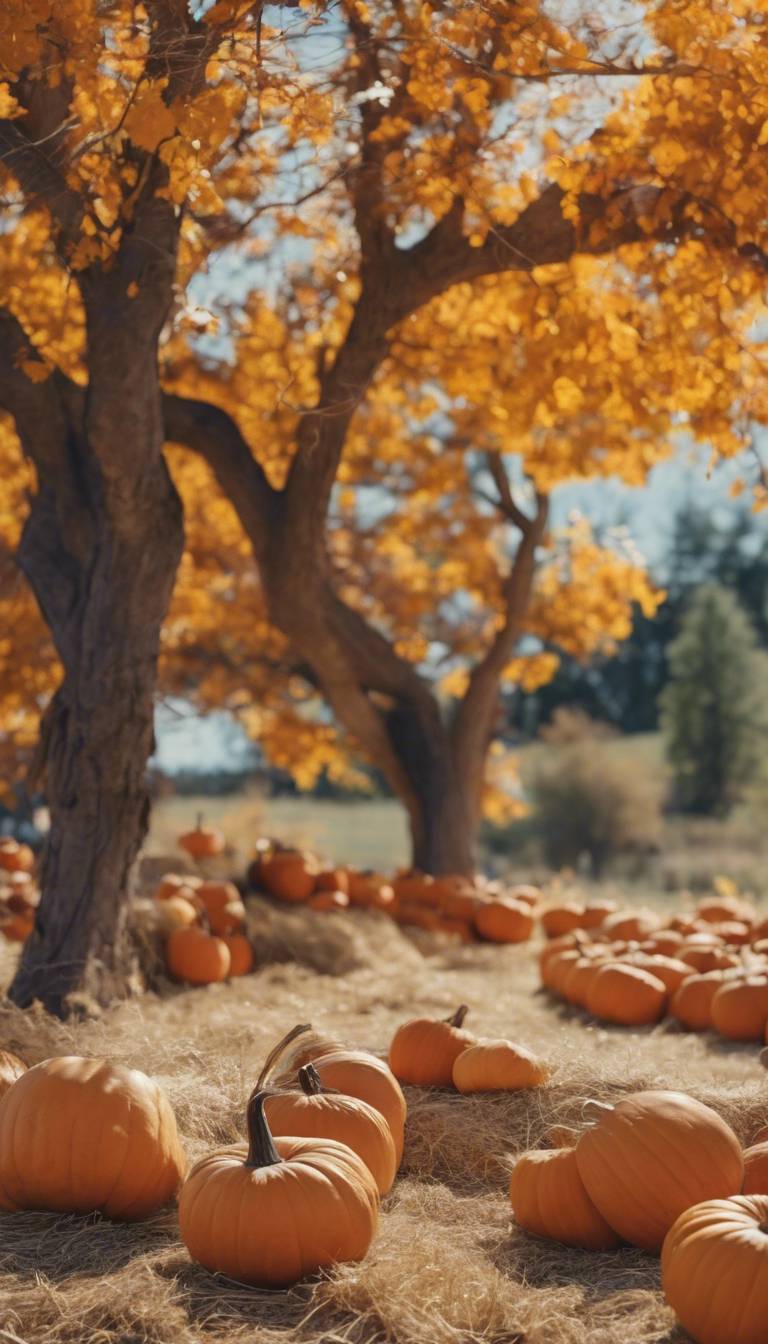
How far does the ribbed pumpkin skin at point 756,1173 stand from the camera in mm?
3229

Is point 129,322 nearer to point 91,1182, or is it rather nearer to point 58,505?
point 58,505

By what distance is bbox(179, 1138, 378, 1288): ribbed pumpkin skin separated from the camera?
2.82 metres

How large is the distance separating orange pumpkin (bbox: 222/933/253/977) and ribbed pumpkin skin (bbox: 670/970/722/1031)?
251cm

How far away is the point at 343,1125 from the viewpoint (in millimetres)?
3367

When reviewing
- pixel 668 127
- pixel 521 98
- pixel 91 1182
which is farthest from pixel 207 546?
pixel 91 1182

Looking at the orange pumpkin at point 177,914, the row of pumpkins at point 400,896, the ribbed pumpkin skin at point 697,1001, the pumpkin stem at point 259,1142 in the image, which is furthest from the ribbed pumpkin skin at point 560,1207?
the row of pumpkins at point 400,896

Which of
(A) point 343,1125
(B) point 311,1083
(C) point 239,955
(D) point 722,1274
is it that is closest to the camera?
(D) point 722,1274

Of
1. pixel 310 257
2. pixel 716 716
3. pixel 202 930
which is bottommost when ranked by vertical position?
pixel 202 930

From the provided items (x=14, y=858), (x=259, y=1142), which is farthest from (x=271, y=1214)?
(x=14, y=858)

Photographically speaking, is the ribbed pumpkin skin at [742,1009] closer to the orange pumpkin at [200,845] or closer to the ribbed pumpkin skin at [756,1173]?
the ribbed pumpkin skin at [756,1173]

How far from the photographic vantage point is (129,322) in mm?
5465

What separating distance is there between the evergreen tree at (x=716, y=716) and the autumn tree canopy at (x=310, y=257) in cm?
2194

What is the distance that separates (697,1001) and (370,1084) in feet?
8.85

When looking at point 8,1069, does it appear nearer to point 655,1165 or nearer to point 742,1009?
point 655,1165
